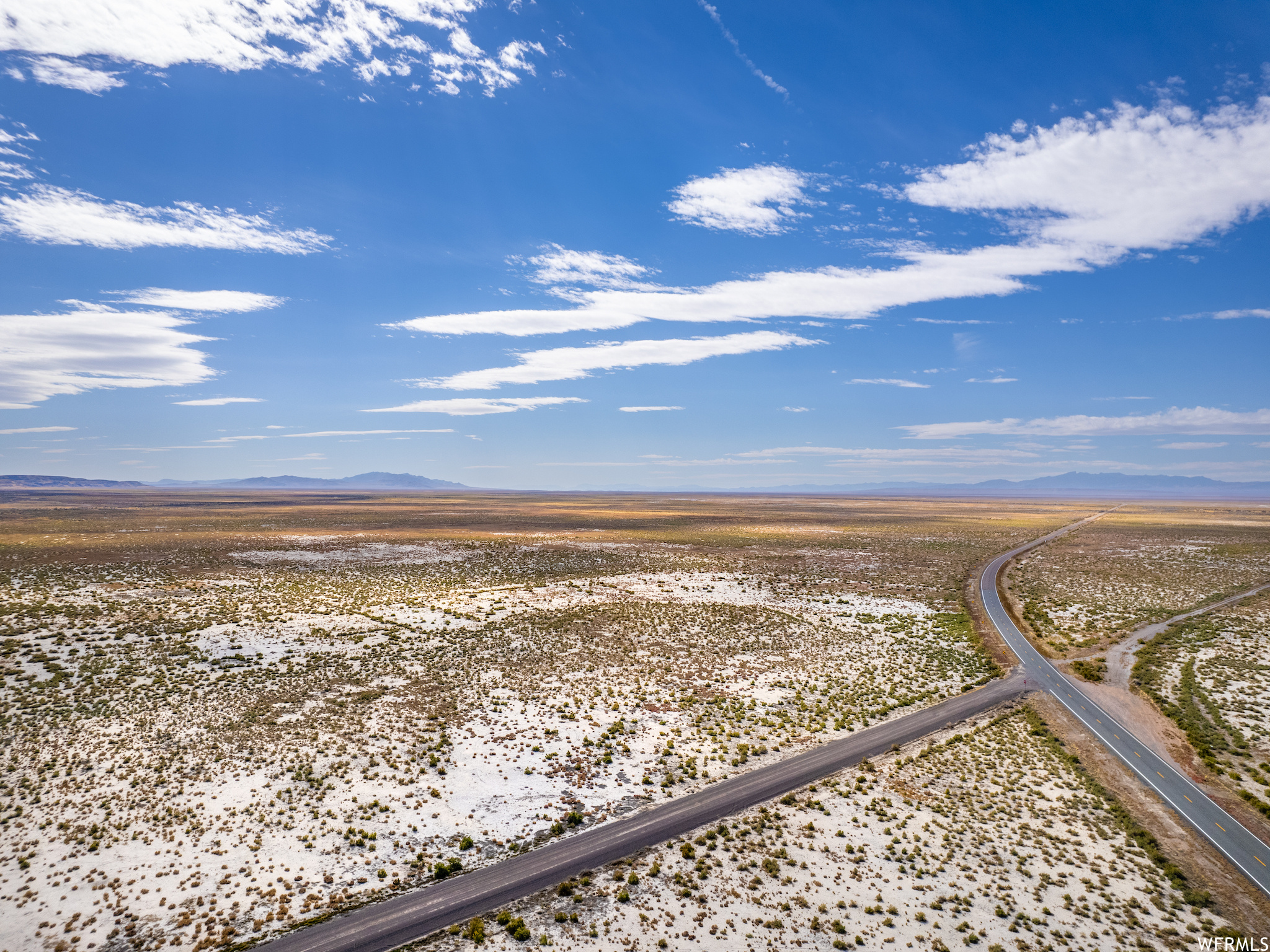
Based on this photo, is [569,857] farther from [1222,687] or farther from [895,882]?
[1222,687]

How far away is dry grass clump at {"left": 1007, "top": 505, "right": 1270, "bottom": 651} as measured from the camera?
45.6 metres

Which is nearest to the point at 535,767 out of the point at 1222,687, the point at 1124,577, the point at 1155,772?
the point at 1155,772

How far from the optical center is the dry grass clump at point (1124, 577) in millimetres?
45625

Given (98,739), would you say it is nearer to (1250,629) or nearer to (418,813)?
(418,813)

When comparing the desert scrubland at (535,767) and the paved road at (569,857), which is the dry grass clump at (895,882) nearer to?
the desert scrubland at (535,767)

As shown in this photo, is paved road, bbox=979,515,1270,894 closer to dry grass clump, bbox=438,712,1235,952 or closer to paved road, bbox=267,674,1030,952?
dry grass clump, bbox=438,712,1235,952

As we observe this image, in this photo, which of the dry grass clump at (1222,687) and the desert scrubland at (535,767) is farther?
the dry grass clump at (1222,687)

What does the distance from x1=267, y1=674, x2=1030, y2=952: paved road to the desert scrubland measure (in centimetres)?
68

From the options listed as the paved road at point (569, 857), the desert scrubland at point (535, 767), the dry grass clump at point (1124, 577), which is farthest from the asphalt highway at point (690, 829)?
the dry grass clump at point (1124, 577)

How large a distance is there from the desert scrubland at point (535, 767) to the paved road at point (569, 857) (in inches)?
26.8

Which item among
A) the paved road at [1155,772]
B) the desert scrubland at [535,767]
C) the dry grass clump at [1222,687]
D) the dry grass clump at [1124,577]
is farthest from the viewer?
the dry grass clump at [1124,577]

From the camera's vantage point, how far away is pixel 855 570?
69.9m

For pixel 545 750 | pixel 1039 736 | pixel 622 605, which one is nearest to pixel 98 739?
pixel 545 750

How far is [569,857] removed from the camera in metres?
18.3
